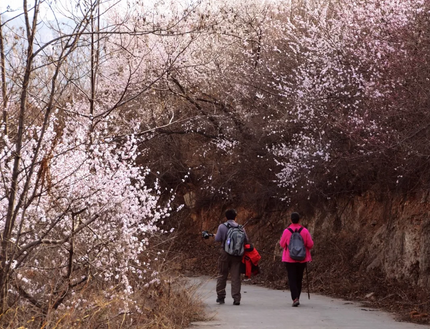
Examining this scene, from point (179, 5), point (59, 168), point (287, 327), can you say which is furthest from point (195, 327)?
point (179, 5)

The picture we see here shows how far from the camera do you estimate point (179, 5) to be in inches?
1118

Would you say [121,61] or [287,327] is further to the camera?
[121,61]

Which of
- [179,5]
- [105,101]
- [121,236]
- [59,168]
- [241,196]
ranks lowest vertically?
[121,236]

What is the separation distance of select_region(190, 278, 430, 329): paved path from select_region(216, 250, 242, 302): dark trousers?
0.25 metres

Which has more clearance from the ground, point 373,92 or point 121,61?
point 121,61

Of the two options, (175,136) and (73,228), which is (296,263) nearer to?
(73,228)

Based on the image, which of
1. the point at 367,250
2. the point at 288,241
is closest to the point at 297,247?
the point at 288,241

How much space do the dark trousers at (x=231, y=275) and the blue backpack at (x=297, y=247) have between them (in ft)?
3.55

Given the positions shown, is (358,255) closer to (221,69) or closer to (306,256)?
(306,256)

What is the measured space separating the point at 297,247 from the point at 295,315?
203 centimetres

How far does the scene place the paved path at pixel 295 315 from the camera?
11812mm

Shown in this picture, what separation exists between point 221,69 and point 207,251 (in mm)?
7115

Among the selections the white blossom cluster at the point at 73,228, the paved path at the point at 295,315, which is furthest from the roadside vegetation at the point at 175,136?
the paved path at the point at 295,315

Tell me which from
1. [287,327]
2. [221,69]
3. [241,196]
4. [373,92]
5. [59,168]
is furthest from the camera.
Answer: [241,196]
